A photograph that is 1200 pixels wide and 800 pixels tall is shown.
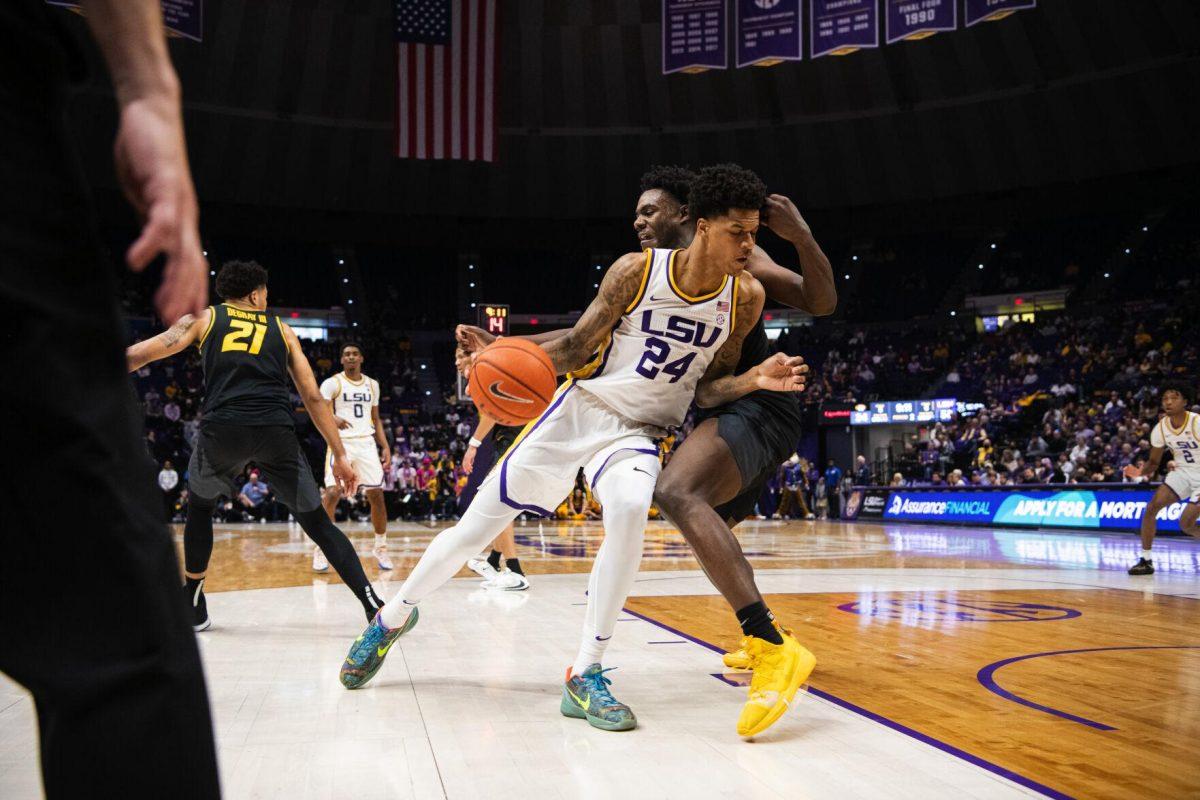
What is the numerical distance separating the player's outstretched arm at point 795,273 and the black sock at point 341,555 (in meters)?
2.38

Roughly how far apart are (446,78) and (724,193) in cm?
1414

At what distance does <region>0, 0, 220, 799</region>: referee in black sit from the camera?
81 cm

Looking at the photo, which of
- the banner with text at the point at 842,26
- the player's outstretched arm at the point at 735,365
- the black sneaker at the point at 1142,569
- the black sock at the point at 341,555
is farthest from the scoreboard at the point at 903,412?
the player's outstretched arm at the point at 735,365

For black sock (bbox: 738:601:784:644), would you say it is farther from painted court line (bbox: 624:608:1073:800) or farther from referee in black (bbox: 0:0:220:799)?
referee in black (bbox: 0:0:220:799)

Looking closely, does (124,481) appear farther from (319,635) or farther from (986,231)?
(986,231)

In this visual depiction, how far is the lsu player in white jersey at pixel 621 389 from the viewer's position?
3.36 meters

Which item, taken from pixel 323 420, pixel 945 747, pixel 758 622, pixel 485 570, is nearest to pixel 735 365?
pixel 758 622

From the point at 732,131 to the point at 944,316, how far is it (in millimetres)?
10130

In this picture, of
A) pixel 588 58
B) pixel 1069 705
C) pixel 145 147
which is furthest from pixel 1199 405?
pixel 145 147

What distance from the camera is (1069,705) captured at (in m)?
3.38

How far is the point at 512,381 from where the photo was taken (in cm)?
345

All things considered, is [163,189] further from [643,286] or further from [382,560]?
[382,560]

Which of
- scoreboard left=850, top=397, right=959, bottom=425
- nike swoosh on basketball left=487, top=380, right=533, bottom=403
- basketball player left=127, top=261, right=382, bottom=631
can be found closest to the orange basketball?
nike swoosh on basketball left=487, top=380, right=533, bottom=403

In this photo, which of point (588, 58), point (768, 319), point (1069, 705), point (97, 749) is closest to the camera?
point (97, 749)
